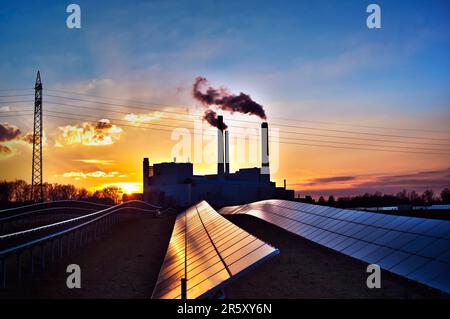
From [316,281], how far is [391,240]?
6.53 metres

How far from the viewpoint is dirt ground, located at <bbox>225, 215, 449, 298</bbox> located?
16078 millimetres

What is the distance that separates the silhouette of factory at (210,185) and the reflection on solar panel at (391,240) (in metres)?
79.1

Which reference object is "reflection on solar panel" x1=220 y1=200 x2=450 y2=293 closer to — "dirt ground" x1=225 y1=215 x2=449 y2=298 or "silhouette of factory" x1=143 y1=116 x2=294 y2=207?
"dirt ground" x1=225 y1=215 x2=449 y2=298

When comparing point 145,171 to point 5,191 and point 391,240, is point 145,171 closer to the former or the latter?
point 5,191

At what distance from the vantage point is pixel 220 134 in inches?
4390

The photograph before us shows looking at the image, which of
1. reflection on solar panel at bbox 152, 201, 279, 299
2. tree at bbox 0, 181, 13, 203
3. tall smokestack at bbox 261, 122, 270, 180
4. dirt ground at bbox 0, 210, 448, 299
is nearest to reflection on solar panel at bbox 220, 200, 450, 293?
dirt ground at bbox 0, 210, 448, 299

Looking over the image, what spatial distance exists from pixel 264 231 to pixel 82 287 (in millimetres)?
19947

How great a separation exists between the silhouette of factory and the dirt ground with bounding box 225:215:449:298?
87.3m

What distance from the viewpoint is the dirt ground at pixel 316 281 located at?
16.1m

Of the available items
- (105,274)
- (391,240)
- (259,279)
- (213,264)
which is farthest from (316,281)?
(105,274)

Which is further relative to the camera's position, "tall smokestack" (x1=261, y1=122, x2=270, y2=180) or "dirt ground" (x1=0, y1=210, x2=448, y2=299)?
"tall smokestack" (x1=261, y1=122, x2=270, y2=180)

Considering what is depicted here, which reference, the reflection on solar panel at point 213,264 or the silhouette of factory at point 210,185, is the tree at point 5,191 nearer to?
the silhouette of factory at point 210,185

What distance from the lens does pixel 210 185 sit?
118 meters
